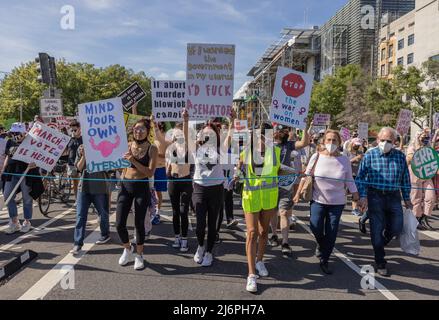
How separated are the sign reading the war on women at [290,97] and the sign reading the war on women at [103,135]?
2.26 meters

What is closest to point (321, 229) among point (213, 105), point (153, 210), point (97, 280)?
point (213, 105)

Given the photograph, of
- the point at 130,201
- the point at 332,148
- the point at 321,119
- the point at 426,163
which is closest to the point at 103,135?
the point at 130,201

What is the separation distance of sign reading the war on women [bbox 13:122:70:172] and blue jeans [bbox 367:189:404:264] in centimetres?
462

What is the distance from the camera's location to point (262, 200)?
15.6 ft

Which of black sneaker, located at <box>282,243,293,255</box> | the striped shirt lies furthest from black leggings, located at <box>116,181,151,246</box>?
the striped shirt

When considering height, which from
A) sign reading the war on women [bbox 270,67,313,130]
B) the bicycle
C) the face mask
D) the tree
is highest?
the tree

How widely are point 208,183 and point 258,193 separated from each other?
0.78 meters

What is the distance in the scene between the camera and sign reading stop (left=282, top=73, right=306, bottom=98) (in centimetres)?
602

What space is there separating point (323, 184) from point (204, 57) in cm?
269

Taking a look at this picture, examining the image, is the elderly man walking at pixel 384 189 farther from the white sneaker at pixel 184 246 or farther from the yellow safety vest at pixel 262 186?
the white sneaker at pixel 184 246

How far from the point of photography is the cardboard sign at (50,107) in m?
14.3

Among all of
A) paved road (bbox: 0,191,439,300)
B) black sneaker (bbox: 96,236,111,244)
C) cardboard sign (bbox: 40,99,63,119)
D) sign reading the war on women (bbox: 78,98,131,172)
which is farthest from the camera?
cardboard sign (bbox: 40,99,63,119)

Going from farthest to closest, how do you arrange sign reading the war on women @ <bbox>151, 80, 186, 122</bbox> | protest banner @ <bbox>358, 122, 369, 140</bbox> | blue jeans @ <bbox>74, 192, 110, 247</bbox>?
protest banner @ <bbox>358, 122, 369, 140</bbox>
sign reading the war on women @ <bbox>151, 80, 186, 122</bbox>
blue jeans @ <bbox>74, 192, 110, 247</bbox>

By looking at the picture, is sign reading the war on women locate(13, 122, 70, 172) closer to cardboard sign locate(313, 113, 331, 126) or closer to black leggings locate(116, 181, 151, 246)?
black leggings locate(116, 181, 151, 246)
